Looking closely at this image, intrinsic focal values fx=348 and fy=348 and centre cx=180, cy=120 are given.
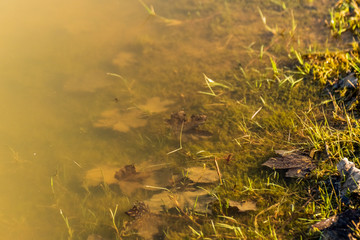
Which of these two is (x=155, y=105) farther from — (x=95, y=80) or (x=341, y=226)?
(x=341, y=226)

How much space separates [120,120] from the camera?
9.75 feet

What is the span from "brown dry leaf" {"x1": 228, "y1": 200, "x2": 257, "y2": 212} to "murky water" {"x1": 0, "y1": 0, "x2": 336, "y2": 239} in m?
0.66

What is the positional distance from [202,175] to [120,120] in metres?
0.95

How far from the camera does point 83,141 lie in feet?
9.37

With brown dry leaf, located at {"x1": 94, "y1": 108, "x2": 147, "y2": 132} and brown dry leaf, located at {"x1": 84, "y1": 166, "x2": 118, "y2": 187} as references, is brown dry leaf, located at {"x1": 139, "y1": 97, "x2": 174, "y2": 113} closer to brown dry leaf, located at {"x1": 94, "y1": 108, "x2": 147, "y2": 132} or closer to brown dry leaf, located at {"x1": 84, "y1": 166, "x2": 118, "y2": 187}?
brown dry leaf, located at {"x1": 94, "y1": 108, "x2": 147, "y2": 132}

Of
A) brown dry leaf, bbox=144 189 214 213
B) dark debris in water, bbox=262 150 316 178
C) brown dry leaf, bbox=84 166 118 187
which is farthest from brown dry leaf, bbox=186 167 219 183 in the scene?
brown dry leaf, bbox=84 166 118 187

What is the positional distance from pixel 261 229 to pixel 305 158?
590 millimetres

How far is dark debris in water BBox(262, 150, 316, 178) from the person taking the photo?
2221 millimetres

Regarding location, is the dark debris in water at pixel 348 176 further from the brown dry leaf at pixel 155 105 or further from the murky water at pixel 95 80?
the brown dry leaf at pixel 155 105

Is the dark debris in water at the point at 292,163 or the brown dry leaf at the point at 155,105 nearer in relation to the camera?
the dark debris in water at the point at 292,163

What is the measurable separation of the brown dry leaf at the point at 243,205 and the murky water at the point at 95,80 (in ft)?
2.17

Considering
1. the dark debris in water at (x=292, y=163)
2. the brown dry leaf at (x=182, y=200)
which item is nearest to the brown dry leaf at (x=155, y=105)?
the brown dry leaf at (x=182, y=200)

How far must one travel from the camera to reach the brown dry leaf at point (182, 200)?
225 cm

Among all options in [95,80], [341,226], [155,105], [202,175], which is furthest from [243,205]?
[95,80]
